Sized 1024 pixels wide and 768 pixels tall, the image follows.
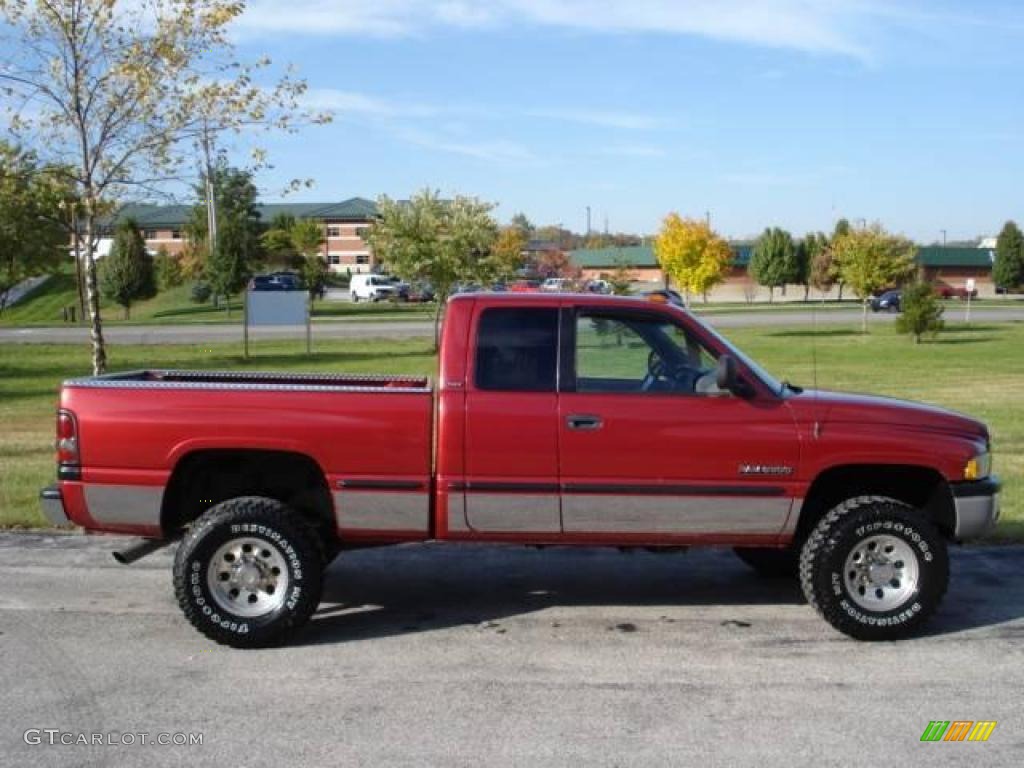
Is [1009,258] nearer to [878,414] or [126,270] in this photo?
[126,270]

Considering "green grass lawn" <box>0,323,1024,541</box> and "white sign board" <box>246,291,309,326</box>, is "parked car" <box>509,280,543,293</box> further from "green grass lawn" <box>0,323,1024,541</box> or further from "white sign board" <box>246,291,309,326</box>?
"white sign board" <box>246,291,309,326</box>

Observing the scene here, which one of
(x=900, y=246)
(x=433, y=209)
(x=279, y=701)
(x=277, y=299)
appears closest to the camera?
(x=279, y=701)

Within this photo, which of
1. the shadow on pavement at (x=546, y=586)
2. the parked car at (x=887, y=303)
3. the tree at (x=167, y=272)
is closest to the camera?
the shadow on pavement at (x=546, y=586)

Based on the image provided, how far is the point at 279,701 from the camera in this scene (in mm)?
5125

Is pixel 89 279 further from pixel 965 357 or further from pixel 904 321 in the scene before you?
pixel 904 321

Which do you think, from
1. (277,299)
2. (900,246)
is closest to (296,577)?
(277,299)

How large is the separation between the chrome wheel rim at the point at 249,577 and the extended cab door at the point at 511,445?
1058 mm

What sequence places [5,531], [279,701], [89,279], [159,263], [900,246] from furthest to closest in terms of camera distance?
1. [159,263]
2. [900,246]
3. [89,279]
4. [5,531]
5. [279,701]

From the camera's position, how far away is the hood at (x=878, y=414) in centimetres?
607

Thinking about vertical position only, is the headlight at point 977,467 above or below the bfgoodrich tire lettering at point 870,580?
above

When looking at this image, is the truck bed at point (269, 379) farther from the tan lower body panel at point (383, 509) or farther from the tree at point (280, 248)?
the tree at point (280, 248)

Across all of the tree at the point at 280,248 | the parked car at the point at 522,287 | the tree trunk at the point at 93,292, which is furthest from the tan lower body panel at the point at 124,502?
the tree at the point at 280,248

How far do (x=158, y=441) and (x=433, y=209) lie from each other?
27.4 metres

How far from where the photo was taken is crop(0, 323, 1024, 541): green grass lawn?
11.3 meters
